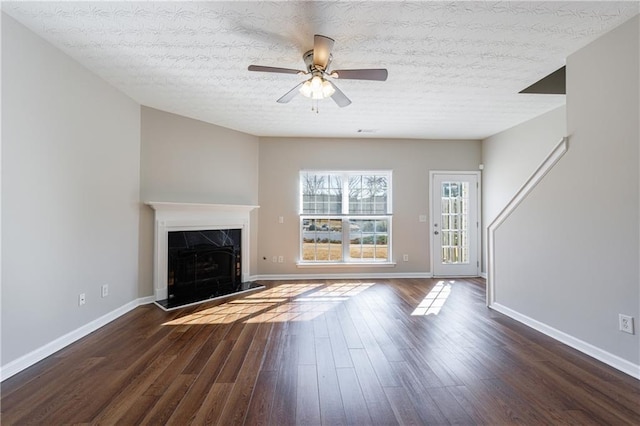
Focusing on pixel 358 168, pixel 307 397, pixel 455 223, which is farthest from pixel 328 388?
pixel 455 223

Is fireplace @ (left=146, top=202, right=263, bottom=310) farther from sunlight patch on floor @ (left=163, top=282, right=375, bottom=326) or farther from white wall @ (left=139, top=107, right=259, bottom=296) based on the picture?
sunlight patch on floor @ (left=163, top=282, right=375, bottom=326)

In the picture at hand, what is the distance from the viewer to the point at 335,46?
2.29 metres

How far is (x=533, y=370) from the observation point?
6.64 feet

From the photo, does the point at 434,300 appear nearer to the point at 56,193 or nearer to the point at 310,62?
the point at 310,62

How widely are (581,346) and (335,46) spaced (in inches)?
128

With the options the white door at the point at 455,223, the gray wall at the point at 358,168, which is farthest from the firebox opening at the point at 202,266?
the white door at the point at 455,223

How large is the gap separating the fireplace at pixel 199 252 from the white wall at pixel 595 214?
3.66 m

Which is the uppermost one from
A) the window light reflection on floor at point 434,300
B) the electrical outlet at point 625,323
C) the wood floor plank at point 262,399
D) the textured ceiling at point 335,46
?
the textured ceiling at point 335,46

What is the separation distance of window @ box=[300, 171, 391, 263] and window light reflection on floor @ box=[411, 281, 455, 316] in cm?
105

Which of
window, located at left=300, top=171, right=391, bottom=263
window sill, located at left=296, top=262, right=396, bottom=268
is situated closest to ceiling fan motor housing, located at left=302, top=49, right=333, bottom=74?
window, located at left=300, top=171, right=391, bottom=263

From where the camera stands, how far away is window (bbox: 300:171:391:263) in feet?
16.4

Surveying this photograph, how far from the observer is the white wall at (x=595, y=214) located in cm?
199

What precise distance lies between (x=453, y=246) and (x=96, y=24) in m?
5.55

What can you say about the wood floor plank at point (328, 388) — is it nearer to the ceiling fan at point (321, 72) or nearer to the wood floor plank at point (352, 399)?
the wood floor plank at point (352, 399)
